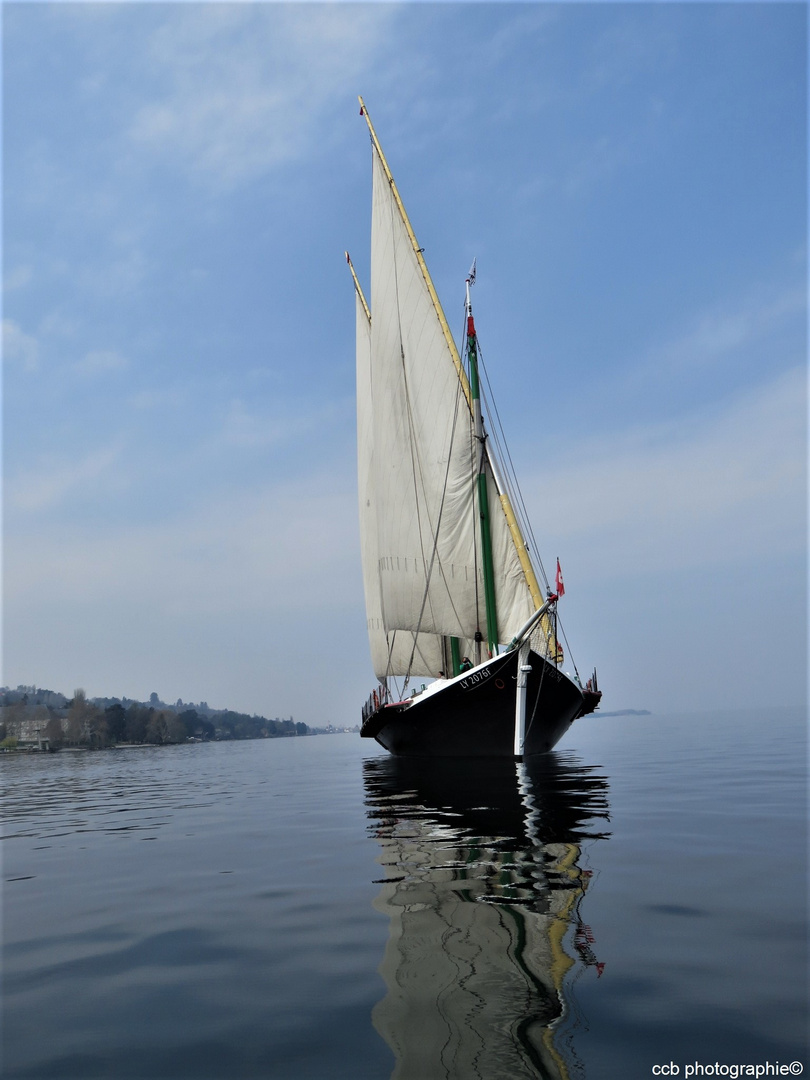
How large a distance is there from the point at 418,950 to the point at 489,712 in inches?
861

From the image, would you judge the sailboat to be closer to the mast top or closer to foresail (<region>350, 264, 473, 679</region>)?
the mast top

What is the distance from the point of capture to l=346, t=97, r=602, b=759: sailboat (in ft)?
89.2

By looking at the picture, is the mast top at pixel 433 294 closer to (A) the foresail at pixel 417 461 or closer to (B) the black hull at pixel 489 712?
(A) the foresail at pixel 417 461

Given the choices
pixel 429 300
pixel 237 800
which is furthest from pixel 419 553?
pixel 237 800

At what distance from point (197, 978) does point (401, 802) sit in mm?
11948

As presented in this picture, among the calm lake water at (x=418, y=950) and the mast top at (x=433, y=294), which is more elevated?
the mast top at (x=433, y=294)

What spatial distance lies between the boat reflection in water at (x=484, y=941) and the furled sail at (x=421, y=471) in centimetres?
Result: 2037

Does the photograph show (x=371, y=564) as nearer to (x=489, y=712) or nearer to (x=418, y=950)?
(x=489, y=712)

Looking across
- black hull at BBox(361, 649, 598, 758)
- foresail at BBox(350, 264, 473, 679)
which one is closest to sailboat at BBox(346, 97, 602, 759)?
black hull at BBox(361, 649, 598, 758)

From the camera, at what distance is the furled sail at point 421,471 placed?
1305 inches

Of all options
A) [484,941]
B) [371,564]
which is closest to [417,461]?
[371,564]

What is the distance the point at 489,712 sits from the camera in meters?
26.8

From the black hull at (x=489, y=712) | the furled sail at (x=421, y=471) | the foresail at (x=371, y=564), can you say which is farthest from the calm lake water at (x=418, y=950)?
the foresail at (x=371, y=564)

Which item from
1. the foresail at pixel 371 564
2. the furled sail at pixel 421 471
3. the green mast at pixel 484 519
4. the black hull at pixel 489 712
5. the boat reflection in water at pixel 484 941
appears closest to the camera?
the boat reflection in water at pixel 484 941
